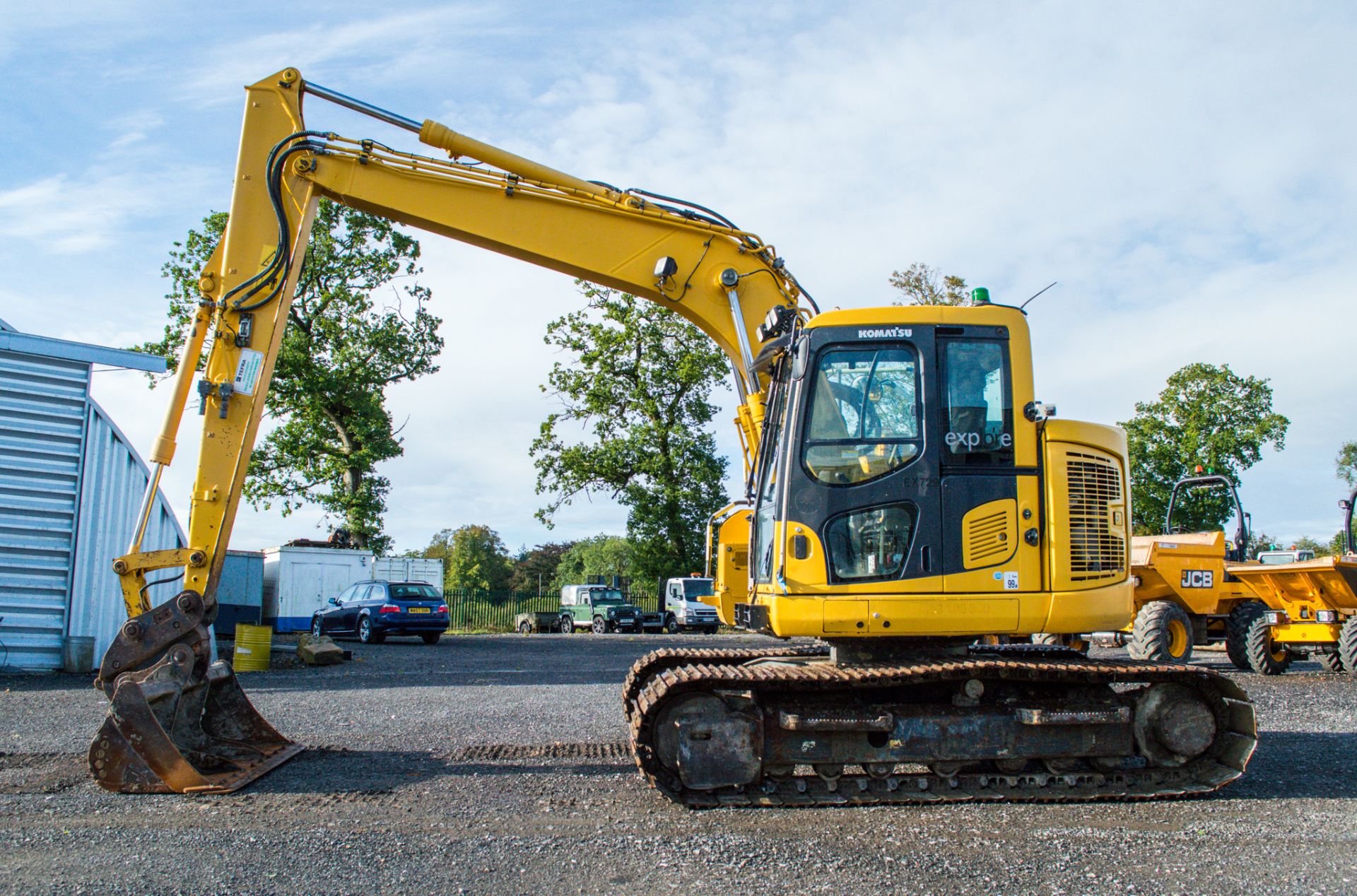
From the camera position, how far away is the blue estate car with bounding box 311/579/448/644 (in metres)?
23.6

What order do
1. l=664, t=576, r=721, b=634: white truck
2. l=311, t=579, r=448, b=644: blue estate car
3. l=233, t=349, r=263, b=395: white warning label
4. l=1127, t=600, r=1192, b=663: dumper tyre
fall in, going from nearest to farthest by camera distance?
l=233, t=349, r=263, b=395: white warning label
l=1127, t=600, r=1192, b=663: dumper tyre
l=311, t=579, r=448, b=644: blue estate car
l=664, t=576, r=721, b=634: white truck

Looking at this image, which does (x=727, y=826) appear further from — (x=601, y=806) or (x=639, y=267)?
(x=639, y=267)

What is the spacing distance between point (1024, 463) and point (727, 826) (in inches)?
117

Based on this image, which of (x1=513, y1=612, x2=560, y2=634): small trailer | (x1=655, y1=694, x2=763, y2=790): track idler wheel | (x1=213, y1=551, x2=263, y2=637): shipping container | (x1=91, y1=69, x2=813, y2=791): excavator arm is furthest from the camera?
(x1=513, y1=612, x2=560, y2=634): small trailer

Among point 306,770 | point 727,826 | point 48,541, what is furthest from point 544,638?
point 727,826

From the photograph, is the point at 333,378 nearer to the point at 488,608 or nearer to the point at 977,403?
the point at 488,608

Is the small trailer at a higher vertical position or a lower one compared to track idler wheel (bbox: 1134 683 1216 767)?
lower

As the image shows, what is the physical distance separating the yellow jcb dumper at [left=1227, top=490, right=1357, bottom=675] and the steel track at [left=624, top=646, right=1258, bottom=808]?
31.3ft

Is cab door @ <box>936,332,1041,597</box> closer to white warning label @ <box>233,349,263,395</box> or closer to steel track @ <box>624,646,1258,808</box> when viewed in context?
steel track @ <box>624,646,1258,808</box>

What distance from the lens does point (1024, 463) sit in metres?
6.29

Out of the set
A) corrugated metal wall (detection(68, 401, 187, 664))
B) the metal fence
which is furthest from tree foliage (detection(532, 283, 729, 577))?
corrugated metal wall (detection(68, 401, 187, 664))

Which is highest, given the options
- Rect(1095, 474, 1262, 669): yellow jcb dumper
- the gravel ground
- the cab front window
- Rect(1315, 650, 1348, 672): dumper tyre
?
the cab front window

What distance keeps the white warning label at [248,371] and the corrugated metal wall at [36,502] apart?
9.19 metres

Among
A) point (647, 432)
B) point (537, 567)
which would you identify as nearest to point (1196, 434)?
point (647, 432)
